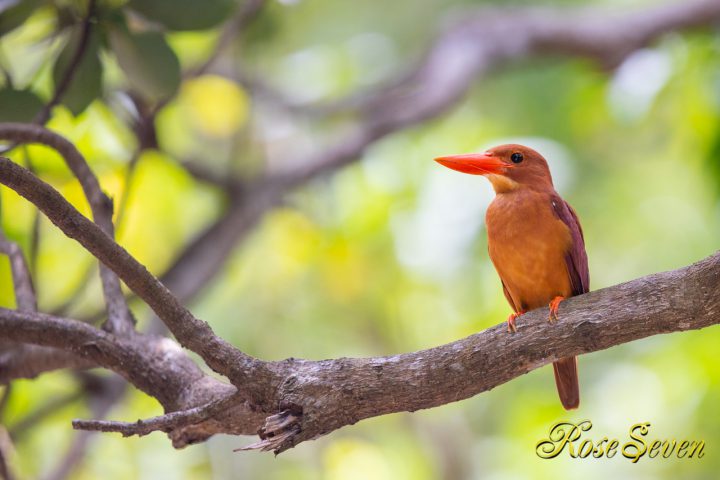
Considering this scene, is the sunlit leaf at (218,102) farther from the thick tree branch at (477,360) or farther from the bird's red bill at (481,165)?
the thick tree branch at (477,360)

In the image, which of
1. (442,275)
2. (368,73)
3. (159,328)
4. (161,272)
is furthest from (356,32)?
(159,328)

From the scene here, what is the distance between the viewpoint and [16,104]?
2555 millimetres

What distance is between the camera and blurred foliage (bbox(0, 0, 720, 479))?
429cm

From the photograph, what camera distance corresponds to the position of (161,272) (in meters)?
4.39

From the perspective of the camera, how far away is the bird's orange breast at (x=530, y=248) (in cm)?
274

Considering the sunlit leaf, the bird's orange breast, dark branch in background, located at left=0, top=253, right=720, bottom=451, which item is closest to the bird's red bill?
the bird's orange breast

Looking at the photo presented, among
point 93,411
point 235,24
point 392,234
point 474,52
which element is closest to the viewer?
point 93,411

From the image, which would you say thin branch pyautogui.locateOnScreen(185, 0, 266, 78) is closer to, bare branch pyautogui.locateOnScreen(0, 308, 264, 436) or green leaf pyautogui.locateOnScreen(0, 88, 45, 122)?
green leaf pyautogui.locateOnScreen(0, 88, 45, 122)

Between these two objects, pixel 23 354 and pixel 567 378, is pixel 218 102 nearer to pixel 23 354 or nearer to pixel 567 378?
pixel 23 354

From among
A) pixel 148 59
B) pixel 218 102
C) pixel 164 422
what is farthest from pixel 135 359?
pixel 218 102

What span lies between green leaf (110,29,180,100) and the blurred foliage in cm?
96

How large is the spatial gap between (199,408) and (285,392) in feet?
0.69

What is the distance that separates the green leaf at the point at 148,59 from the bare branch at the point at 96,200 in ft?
1.25

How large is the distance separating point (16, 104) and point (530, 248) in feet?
5.69
